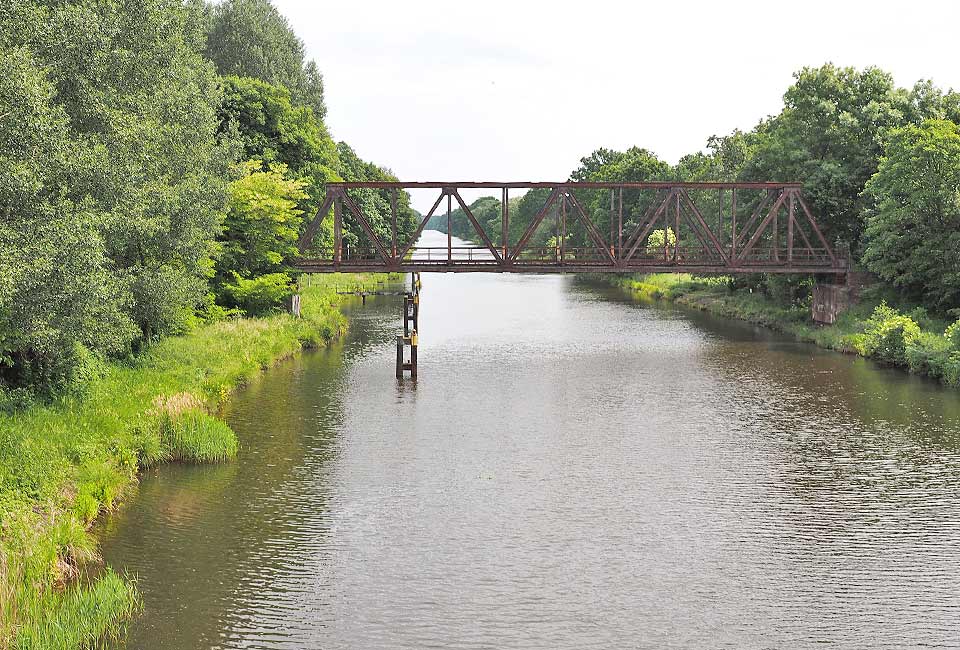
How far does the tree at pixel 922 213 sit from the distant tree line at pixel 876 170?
53 millimetres

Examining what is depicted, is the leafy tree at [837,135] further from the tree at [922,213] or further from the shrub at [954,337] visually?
the shrub at [954,337]

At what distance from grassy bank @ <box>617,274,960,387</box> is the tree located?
1940 mm

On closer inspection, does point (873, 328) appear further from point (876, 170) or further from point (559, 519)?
point (559, 519)

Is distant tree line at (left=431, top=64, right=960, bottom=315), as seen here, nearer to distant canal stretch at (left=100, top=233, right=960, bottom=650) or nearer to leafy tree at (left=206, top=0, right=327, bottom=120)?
distant canal stretch at (left=100, top=233, right=960, bottom=650)

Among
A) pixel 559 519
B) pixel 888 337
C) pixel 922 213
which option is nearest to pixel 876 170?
pixel 922 213

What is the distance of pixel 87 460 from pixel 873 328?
4239 centimetres

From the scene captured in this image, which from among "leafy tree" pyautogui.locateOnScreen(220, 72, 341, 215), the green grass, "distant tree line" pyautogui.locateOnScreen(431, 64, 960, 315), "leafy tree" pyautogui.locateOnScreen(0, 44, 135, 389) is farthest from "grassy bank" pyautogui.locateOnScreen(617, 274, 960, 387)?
the green grass

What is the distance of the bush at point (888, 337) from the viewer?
47.4 m

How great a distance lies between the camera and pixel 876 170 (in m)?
59.8

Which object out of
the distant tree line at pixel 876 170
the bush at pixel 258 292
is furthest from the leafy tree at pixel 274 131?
the distant tree line at pixel 876 170

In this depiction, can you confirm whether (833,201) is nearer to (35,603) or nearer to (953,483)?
(953,483)

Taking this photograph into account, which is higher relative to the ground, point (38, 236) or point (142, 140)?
point (142, 140)

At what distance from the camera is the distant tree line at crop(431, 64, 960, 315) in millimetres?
50312

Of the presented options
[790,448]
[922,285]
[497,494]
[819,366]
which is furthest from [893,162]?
[497,494]
